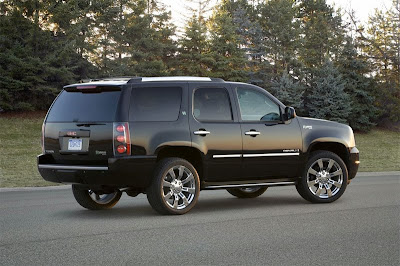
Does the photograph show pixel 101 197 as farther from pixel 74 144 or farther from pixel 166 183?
pixel 166 183

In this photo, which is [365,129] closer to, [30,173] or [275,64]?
[275,64]

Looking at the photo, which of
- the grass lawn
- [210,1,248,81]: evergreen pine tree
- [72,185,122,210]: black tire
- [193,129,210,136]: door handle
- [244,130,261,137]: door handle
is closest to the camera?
[193,129,210,136]: door handle

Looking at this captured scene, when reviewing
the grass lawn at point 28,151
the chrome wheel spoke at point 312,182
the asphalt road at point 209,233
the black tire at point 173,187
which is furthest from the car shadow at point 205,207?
the grass lawn at point 28,151

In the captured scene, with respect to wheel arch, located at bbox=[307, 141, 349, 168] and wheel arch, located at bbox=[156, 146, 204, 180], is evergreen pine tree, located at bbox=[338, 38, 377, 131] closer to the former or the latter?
wheel arch, located at bbox=[307, 141, 349, 168]

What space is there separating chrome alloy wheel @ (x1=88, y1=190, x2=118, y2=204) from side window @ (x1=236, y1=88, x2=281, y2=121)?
2513 mm

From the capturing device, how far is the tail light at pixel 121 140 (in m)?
8.68

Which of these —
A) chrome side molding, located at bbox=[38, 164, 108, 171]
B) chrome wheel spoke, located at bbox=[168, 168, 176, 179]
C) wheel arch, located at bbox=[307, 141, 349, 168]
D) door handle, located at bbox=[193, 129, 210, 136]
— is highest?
door handle, located at bbox=[193, 129, 210, 136]

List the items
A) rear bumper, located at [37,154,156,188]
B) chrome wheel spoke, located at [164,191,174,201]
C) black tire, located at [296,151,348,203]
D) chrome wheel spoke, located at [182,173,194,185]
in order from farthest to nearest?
1. black tire, located at [296,151,348,203]
2. chrome wheel spoke, located at [182,173,194,185]
3. chrome wheel spoke, located at [164,191,174,201]
4. rear bumper, located at [37,154,156,188]

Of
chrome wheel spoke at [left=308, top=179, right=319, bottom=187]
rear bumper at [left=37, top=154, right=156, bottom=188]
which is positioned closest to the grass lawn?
rear bumper at [left=37, top=154, right=156, bottom=188]

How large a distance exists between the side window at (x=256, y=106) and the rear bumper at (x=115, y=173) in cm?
190

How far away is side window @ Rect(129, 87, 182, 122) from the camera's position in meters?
9.00

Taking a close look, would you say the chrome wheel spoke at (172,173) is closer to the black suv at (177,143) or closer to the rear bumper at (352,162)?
the black suv at (177,143)

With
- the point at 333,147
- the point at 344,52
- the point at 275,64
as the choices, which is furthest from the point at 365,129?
the point at 333,147

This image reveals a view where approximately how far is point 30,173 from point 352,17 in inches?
1883
